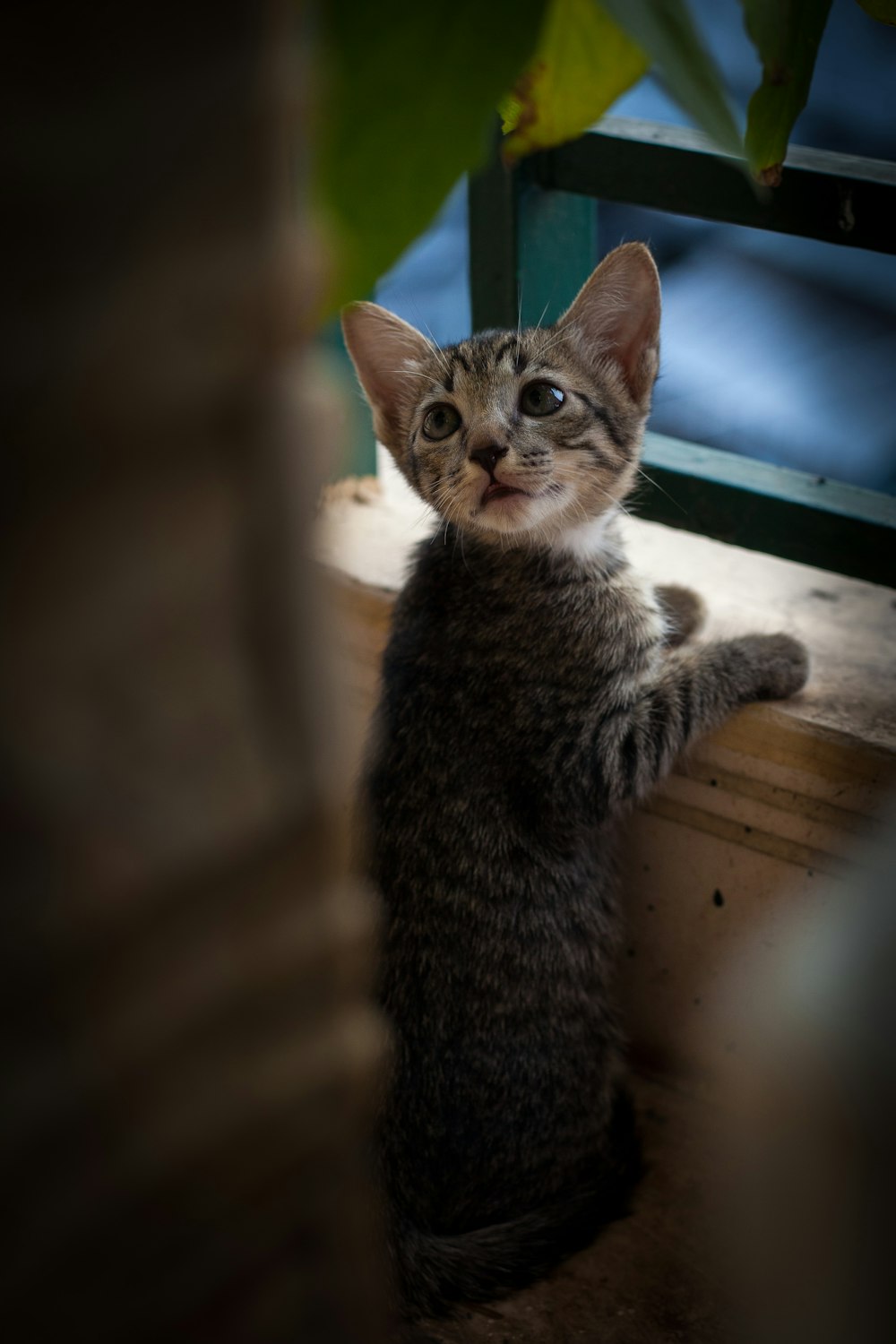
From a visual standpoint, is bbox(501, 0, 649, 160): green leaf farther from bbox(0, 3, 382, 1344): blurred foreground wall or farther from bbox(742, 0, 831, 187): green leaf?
bbox(0, 3, 382, 1344): blurred foreground wall

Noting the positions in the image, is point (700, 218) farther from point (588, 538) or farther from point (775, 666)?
point (775, 666)

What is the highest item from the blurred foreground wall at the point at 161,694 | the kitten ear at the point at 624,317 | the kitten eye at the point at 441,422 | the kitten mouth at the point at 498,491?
the blurred foreground wall at the point at 161,694

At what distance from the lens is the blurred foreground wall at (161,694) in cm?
33

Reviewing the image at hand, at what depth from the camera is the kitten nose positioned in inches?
68.2

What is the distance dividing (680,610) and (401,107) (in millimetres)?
1770

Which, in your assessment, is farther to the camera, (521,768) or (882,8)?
(521,768)

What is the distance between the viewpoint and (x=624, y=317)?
185cm

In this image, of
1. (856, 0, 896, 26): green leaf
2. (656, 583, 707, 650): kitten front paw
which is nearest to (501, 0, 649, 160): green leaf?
(856, 0, 896, 26): green leaf

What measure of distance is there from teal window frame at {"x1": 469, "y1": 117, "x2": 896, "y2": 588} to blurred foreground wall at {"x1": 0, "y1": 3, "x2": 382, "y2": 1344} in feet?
5.12

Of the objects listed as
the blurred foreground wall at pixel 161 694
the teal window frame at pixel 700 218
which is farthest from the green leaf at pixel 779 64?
the teal window frame at pixel 700 218

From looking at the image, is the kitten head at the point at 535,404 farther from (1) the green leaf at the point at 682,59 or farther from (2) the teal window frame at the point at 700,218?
(1) the green leaf at the point at 682,59

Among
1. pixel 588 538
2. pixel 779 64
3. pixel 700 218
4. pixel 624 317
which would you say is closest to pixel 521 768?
pixel 588 538

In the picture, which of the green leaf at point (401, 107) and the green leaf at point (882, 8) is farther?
the green leaf at point (882, 8)

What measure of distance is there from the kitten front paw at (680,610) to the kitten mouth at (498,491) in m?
0.43
